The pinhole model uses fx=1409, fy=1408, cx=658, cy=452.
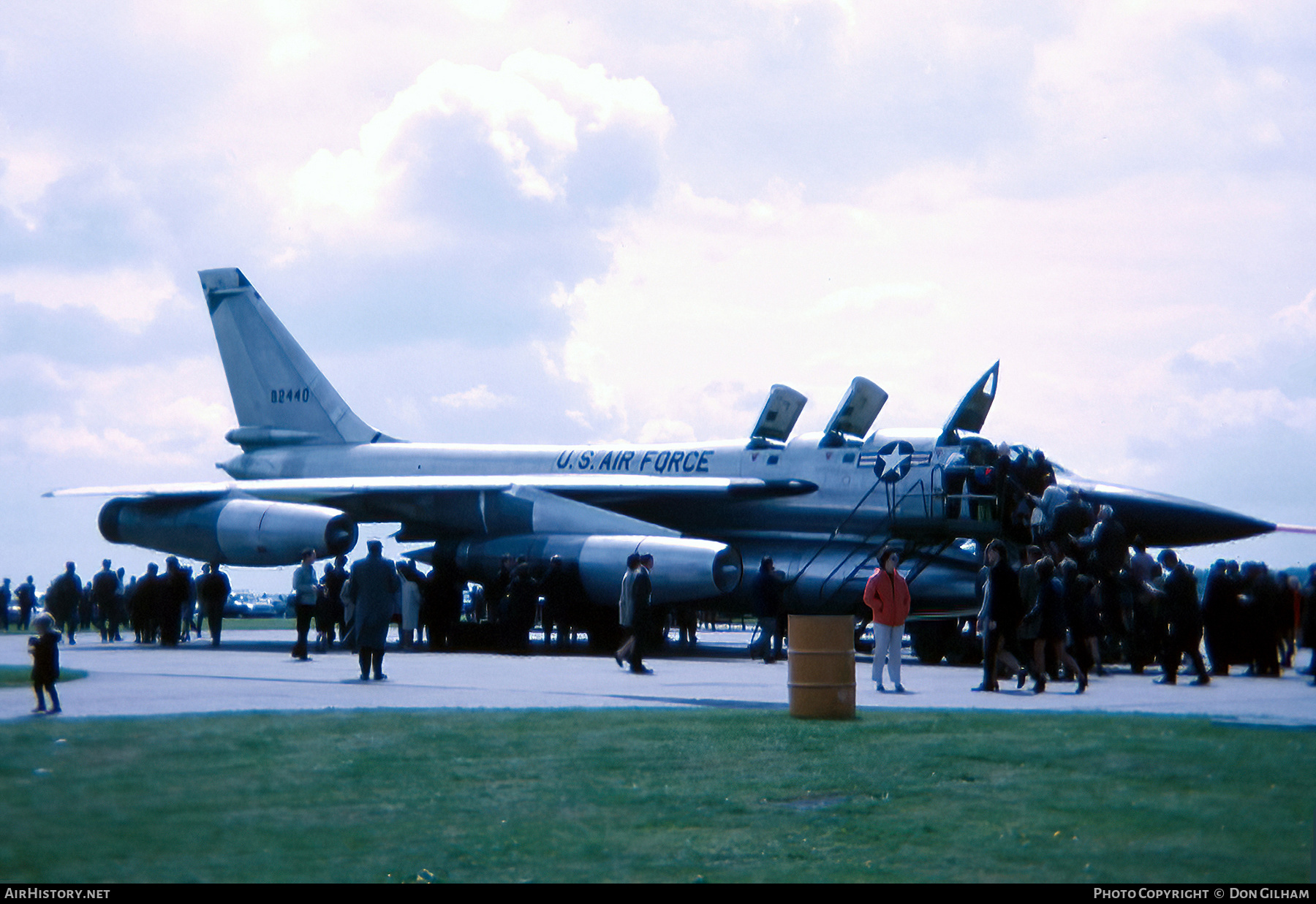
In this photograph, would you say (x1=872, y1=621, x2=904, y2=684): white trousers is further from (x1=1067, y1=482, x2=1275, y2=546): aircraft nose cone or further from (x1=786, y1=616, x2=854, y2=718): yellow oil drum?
(x1=1067, y1=482, x2=1275, y2=546): aircraft nose cone

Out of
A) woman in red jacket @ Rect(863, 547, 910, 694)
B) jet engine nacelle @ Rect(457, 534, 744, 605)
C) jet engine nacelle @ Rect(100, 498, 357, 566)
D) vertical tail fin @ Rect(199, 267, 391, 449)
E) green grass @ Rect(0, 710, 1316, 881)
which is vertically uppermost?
vertical tail fin @ Rect(199, 267, 391, 449)

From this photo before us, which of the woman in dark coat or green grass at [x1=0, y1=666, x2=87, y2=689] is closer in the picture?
green grass at [x1=0, y1=666, x2=87, y2=689]

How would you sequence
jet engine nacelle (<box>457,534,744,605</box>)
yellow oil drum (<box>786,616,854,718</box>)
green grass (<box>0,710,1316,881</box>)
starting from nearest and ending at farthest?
green grass (<box>0,710,1316,881</box>)
yellow oil drum (<box>786,616,854,718</box>)
jet engine nacelle (<box>457,534,744,605</box>)

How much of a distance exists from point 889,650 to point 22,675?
28.3 feet

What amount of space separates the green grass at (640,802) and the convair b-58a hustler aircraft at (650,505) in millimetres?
9790

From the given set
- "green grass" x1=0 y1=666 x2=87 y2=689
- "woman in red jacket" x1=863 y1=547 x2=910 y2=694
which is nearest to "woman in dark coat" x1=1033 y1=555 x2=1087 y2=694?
"woman in red jacket" x1=863 y1=547 x2=910 y2=694

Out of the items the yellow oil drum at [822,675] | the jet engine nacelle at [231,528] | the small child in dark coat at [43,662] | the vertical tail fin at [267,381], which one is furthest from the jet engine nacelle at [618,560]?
the small child in dark coat at [43,662]

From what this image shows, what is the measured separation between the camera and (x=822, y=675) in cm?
1087

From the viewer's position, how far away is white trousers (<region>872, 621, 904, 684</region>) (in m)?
14.0

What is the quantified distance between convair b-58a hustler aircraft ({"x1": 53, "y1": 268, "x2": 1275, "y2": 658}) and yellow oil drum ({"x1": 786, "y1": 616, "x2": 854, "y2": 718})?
7.53 metres

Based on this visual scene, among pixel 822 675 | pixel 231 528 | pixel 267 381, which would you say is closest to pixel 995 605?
pixel 822 675

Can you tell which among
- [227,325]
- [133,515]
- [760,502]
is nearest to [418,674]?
[760,502]

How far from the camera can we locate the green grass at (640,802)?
5.72 m

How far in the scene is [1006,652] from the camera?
15547 mm
